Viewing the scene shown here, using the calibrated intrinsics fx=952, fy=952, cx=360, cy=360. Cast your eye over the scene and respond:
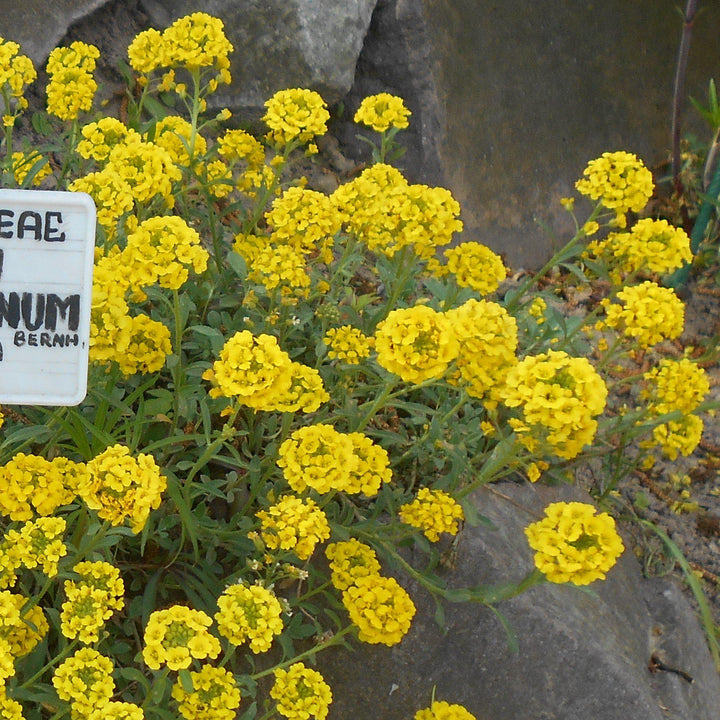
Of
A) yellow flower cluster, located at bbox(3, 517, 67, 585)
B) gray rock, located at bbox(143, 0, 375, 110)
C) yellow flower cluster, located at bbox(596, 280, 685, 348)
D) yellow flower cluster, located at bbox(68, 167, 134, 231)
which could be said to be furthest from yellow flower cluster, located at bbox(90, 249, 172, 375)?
gray rock, located at bbox(143, 0, 375, 110)

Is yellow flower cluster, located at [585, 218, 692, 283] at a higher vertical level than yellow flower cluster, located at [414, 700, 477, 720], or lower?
higher

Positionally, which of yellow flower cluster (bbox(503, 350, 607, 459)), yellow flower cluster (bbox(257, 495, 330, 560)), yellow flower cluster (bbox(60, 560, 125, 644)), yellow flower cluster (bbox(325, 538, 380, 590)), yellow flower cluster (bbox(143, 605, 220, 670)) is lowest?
yellow flower cluster (bbox(325, 538, 380, 590))

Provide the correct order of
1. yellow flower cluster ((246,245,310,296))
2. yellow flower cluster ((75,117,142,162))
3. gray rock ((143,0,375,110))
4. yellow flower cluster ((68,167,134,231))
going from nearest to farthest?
yellow flower cluster ((68,167,134,231))
yellow flower cluster ((246,245,310,296))
yellow flower cluster ((75,117,142,162))
gray rock ((143,0,375,110))

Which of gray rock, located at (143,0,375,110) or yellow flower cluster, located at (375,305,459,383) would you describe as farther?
gray rock, located at (143,0,375,110)

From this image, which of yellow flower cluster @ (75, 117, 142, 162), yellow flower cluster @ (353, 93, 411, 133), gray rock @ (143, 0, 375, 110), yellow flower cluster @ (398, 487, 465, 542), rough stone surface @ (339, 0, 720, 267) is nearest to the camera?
yellow flower cluster @ (398, 487, 465, 542)

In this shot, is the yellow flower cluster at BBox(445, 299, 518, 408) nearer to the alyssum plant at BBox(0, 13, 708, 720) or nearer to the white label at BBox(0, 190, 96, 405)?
the alyssum plant at BBox(0, 13, 708, 720)

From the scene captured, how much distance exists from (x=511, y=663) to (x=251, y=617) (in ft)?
3.37

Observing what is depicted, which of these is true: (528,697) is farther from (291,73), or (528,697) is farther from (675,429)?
(291,73)

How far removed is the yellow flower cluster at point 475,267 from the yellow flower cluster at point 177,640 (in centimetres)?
117

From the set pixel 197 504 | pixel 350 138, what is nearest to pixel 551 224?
pixel 350 138

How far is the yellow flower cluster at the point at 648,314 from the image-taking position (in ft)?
7.66

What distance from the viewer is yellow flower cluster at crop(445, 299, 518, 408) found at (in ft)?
6.37

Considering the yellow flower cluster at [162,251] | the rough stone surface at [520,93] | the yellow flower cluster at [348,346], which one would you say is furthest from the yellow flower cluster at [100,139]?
the rough stone surface at [520,93]

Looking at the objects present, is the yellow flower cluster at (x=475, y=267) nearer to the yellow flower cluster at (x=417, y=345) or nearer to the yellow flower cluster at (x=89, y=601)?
the yellow flower cluster at (x=417, y=345)
